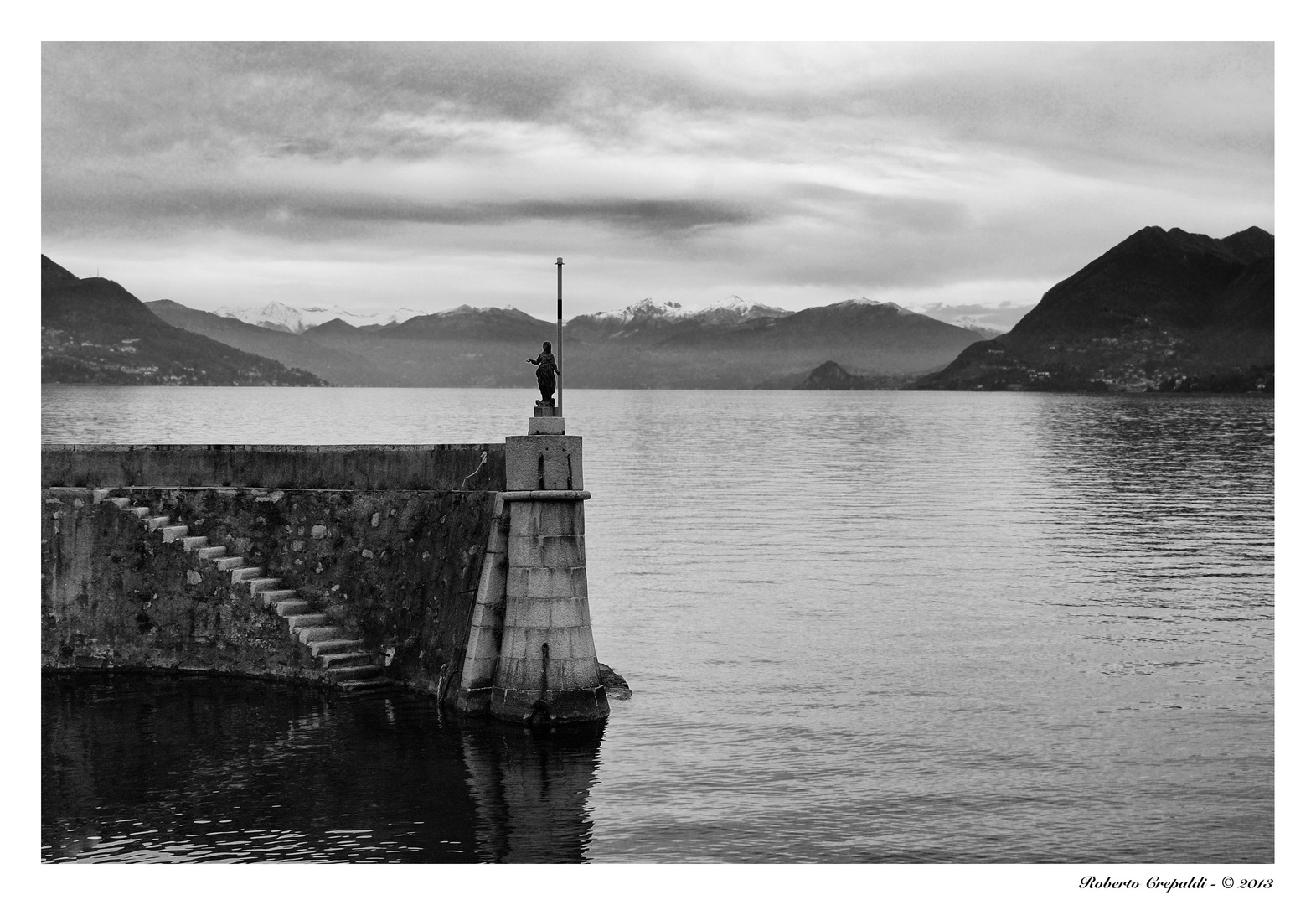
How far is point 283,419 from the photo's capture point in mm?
162375

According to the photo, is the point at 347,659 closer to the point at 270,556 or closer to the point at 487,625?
the point at 270,556

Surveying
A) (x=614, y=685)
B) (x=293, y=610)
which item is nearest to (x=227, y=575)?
(x=293, y=610)

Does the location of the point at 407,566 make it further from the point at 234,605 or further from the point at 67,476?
the point at 67,476

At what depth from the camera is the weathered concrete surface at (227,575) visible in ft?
85.4

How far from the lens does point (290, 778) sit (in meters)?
20.8

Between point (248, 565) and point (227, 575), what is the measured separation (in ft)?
1.82

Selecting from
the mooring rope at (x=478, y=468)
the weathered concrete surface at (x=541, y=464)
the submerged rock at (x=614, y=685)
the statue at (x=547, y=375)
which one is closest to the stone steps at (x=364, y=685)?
the mooring rope at (x=478, y=468)

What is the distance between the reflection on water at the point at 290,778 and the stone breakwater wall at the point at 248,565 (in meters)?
0.73

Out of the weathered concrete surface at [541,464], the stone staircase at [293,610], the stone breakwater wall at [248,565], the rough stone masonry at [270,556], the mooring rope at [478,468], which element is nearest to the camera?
the weathered concrete surface at [541,464]

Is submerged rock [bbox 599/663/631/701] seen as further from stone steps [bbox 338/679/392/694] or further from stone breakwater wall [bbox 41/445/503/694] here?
stone steps [bbox 338/679/392/694]

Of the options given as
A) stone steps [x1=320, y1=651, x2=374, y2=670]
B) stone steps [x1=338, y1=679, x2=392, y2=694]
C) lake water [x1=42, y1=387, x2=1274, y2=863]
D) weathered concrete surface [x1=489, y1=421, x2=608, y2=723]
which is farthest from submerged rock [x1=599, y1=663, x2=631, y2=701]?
stone steps [x1=320, y1=651, x2=374, y2=670]

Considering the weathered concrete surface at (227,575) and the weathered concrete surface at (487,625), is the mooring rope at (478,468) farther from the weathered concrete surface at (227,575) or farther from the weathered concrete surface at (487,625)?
the weathered concrete surface at (487,625)
